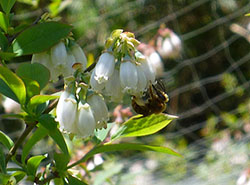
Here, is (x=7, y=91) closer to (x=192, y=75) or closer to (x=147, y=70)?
(x=147, y=70)

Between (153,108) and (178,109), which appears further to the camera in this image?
(178,109)

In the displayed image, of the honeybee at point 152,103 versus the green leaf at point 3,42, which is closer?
the green leaf at point 3,42

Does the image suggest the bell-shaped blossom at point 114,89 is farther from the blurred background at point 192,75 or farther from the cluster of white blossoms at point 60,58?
the blurred background at point 192,75

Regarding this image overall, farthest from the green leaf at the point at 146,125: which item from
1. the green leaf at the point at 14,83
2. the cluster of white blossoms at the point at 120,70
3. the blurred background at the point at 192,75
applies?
the blurred background at the point at 192,75

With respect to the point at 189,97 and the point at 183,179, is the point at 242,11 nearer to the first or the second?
the point at 189,97

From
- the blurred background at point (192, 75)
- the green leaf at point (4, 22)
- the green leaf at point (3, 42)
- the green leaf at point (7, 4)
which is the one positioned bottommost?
the blurred background at point (192, 75)

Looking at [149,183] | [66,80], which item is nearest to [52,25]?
[66,80]
